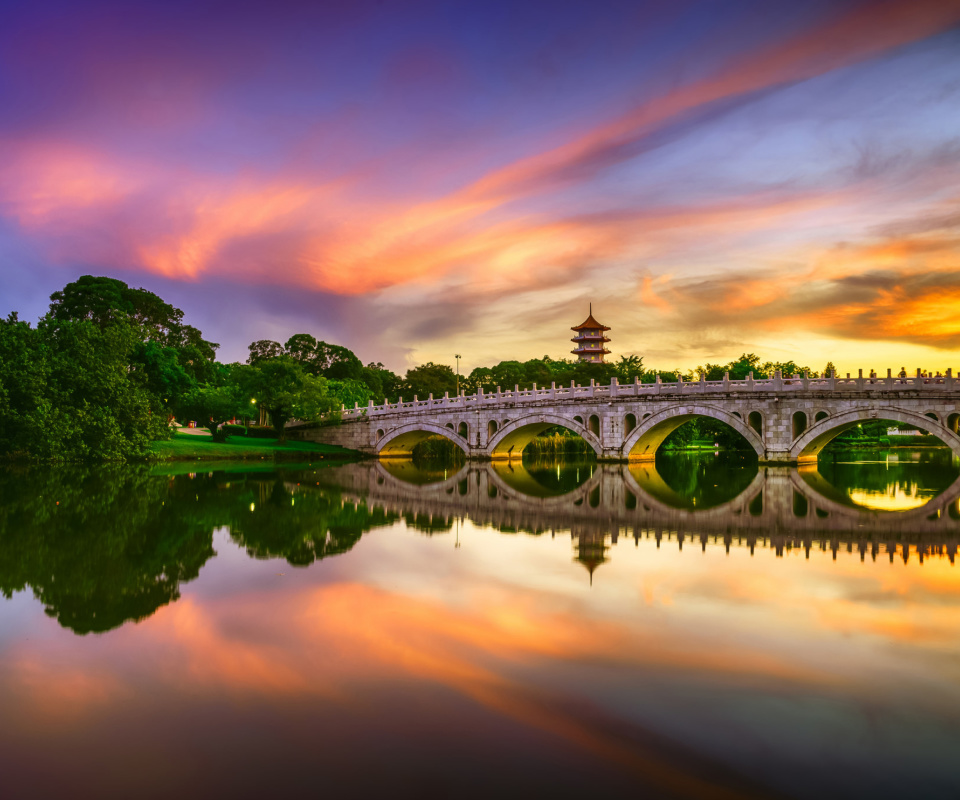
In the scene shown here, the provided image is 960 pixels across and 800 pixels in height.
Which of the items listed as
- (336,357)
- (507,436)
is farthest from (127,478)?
(336,357)

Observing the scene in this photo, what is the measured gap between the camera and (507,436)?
53750 millimetres

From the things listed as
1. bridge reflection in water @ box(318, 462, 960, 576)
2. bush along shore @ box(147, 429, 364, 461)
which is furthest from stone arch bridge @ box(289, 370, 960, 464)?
bridge reflection in water @ box(318, 462, 960, 576)

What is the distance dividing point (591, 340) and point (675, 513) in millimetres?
82360

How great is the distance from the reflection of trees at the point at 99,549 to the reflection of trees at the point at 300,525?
3.45 feet

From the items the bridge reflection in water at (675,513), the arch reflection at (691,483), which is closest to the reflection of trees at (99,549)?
the bridge reflection in water at (675,513)

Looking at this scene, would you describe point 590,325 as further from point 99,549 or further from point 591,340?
point 99,549

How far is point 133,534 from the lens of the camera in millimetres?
16797

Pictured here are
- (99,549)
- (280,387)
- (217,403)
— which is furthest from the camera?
(280,387)

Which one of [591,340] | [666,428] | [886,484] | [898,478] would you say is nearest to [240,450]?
[666,428]

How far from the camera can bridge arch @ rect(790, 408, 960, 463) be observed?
117ft

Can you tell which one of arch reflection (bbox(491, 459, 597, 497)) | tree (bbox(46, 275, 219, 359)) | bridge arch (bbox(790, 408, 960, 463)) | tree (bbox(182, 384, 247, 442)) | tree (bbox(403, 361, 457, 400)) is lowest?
arch reflection (bbox(491, 459, 597, 497))

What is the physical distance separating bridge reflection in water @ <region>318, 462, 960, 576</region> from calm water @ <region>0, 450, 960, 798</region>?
26 cm

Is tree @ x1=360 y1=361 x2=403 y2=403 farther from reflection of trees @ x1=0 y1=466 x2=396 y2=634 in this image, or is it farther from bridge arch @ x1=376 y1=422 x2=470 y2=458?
reflection of trees @ x1=0 y1=466 x2=396 y2=634

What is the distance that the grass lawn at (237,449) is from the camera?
4728 centimetres
